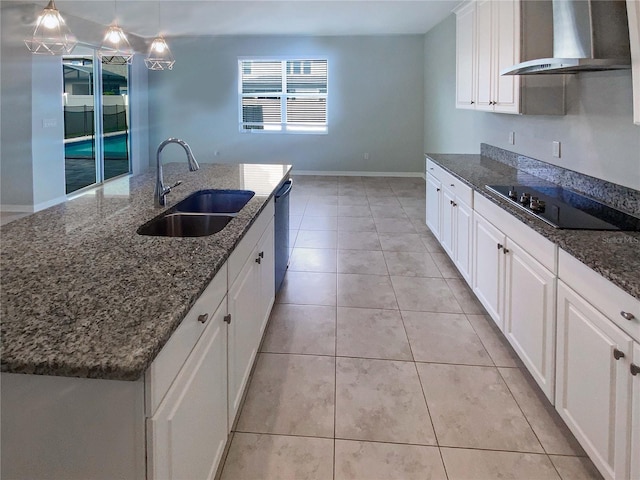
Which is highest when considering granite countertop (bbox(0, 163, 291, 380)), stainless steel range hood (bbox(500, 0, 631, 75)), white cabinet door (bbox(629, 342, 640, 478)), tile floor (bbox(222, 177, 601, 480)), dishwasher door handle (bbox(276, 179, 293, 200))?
stainless steel range hood (bbox(500, 0, 631, 75))

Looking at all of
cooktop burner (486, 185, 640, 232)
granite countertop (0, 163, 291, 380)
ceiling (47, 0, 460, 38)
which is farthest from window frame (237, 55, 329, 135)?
granite countertop (0, 163, 291, 380)

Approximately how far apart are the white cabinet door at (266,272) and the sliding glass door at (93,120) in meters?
5.52

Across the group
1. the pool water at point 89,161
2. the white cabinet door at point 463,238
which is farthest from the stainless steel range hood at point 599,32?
the pool water at point 89,161

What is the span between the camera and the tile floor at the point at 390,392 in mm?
1871

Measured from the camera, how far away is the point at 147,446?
1.04m

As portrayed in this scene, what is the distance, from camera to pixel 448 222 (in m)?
4.17

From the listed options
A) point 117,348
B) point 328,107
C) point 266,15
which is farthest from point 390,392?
point 328,107

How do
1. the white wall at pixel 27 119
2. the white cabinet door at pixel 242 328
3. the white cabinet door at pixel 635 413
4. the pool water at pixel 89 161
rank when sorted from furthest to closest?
the pool water at pixel 89 161, the white wall at pixel 27 119, the white cabinet door at pixel 242 328, the white cabinet door at pixel 635 413

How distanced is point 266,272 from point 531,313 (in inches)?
56.4

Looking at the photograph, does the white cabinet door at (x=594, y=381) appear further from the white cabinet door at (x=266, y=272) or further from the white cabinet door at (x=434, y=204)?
the white cabinet door at (x=434, y=204)

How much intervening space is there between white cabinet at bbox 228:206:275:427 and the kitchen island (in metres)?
0.02

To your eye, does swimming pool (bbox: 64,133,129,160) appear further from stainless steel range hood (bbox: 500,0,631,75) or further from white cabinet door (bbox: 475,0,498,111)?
stainless steel range hood (bbox: 500,0,631,75)

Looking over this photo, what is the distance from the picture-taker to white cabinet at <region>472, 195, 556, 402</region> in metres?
2.07

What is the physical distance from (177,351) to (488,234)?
2285 millimetres
